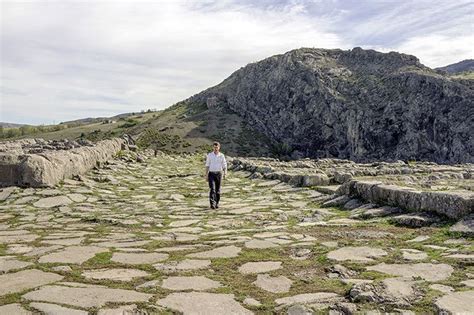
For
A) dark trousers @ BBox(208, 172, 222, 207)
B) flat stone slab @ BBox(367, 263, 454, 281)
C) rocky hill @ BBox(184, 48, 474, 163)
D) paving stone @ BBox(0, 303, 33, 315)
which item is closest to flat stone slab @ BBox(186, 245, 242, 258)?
flat stone slab @ BBox(367, 263, 454, 281)

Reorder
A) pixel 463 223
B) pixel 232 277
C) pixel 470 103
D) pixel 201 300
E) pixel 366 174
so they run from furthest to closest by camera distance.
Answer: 1. pixel 470 103
2. pixel 366 174
3. pixel 463 223
4. pixel 232 277
5. pixel 201 300

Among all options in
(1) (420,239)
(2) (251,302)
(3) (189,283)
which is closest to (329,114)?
(1) (420,239)

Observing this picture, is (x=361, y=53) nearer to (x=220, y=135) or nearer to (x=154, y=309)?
(x=220, y=135)

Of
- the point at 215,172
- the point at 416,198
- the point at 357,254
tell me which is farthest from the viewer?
the point at 215,172

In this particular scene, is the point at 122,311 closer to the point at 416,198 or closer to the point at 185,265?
the point at 185,265

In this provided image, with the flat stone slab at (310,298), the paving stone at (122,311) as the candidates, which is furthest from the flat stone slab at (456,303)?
the paving stone at (122,311)

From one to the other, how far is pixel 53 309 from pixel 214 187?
6.54 meters

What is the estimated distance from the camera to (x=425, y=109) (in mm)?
36438

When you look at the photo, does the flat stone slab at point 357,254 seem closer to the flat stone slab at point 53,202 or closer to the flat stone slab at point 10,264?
the flat stone slab at point 10,264

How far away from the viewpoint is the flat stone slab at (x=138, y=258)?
461 centimetres

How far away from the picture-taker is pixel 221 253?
490 centimetres

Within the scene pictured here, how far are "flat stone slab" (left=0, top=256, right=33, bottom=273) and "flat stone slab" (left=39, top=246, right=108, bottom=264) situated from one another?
19 centimetres

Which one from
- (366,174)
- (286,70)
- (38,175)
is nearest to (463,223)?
(366,174)

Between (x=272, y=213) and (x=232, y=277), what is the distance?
13.3ft
